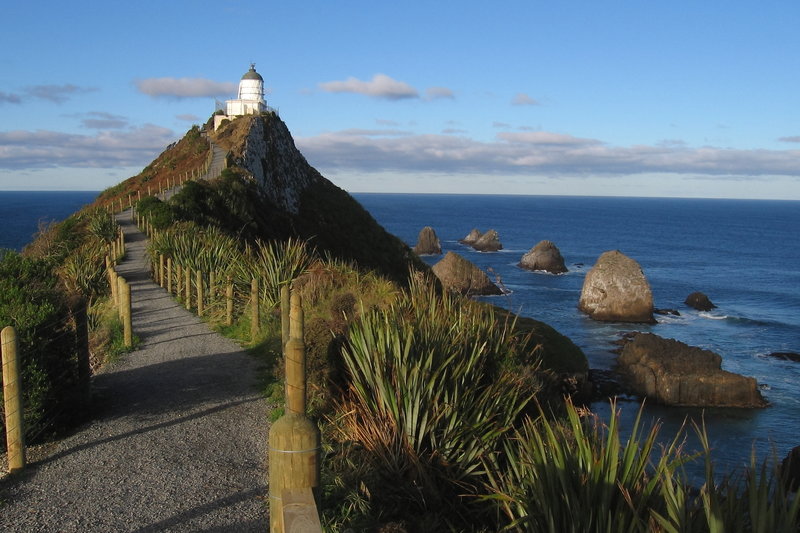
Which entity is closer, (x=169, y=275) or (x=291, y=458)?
(x=291, y=458)

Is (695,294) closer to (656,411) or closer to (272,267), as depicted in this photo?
(656,411)

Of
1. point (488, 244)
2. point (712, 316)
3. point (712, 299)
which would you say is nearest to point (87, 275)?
point (712, 316)

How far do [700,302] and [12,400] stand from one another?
53795 millimetres

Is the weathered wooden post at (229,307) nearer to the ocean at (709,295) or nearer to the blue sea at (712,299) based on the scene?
the blue sea at (712,299)

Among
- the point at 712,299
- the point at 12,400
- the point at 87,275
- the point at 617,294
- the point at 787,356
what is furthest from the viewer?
the point at 712,299

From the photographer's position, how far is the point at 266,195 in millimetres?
42656

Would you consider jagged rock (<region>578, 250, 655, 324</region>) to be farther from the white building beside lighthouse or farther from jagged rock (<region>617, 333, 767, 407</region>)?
the white building beside lighthouse

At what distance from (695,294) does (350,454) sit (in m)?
53.1

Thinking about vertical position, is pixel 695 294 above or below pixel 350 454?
below

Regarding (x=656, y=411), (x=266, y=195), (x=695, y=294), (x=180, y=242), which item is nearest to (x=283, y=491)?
(x=180, y=242)

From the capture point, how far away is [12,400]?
20.9ft

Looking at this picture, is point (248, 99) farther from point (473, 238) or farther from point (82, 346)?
point (82, 346)

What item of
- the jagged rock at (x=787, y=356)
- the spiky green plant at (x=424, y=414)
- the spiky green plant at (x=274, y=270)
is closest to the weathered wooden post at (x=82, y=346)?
the spiky green plant at (x=424, y=414)

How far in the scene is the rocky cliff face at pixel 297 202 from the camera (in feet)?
133
